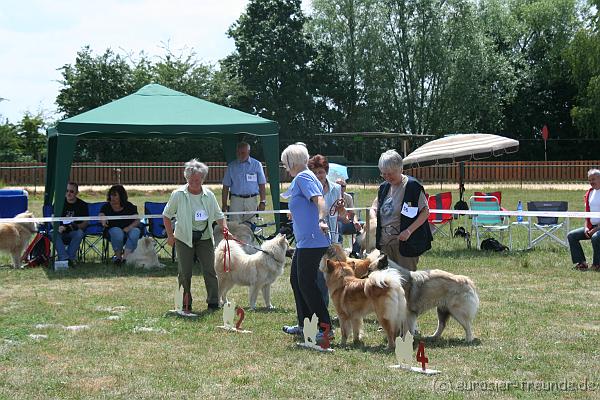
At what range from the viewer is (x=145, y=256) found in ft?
36.6

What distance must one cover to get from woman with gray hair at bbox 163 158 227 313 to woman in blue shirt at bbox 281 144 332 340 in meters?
1.55

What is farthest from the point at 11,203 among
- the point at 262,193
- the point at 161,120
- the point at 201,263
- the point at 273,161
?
the point at 201,263

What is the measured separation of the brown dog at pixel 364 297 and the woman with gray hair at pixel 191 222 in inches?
68.3

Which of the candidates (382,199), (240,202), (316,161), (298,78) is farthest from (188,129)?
(298,78)

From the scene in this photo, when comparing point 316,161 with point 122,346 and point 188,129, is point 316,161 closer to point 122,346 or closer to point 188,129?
point 122,346

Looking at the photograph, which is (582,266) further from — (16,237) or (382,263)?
(16,237)

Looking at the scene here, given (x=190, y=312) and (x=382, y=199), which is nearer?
(x=382, y=199)

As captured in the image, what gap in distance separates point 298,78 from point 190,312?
117 feet

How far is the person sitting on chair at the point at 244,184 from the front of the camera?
11.4 m

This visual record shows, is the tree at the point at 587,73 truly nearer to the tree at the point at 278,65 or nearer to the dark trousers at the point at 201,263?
the tree at the point at 278,65

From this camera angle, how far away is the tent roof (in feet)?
36.0

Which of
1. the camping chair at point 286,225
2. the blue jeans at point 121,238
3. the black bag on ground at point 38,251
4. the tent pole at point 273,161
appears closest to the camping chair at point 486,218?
the camping chair at point 286,225

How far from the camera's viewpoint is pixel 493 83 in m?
44.2

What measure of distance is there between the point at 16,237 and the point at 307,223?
6303 mm
